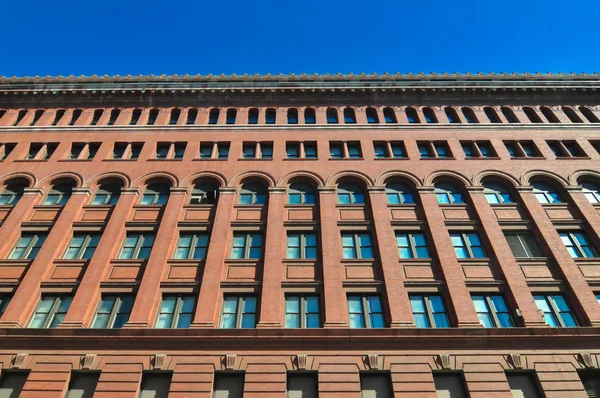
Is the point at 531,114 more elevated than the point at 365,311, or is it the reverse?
the point at 531,114

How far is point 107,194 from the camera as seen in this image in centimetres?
2552

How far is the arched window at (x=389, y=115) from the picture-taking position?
102ft

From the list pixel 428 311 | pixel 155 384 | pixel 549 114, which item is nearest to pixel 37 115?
pixel 155 384

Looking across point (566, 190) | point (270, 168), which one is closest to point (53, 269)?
point (270, 168)

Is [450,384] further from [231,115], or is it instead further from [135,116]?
[135,116]

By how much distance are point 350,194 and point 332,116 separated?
8.24 metres

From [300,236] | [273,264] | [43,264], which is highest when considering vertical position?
[300,236]

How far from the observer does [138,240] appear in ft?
74.2

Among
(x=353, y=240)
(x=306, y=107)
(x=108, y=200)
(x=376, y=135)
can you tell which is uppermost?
(x=306, y=107)

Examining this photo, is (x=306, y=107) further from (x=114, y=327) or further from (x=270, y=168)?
(x=114, y=327)

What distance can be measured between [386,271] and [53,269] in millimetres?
14416

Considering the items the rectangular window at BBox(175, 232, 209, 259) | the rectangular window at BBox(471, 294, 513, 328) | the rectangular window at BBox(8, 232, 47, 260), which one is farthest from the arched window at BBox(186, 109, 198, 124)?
the rectangular window at BBox(471, 294, 513, 328)

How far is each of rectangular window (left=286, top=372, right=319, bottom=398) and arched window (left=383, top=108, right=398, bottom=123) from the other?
1871 centimetres

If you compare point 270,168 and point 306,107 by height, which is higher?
point 306,107
